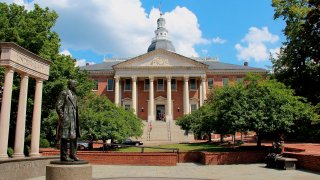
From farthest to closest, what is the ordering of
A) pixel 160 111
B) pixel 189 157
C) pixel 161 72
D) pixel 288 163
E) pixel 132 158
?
pixel 160 111 < pixel 161 72 < pixel 189 157 < pixel 132 158 < pixel 288 163

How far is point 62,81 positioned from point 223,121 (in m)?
13.0

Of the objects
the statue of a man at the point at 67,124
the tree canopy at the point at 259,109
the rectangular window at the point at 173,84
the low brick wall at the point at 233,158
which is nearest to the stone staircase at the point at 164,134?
the rectangular window at the point at 173,84

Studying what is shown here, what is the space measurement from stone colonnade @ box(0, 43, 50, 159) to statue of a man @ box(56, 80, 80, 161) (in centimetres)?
567

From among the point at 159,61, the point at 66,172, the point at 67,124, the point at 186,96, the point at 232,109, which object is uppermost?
the point at 159,61

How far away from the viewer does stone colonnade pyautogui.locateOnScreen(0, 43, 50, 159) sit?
14.1 m

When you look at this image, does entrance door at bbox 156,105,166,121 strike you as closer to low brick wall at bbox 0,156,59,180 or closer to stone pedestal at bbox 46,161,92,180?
low brick wall at bbox 0,156,59,180

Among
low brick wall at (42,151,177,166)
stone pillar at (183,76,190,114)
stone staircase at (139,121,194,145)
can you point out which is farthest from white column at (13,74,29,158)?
stone pillar at (183,76,190,114)

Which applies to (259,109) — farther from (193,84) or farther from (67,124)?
(193,84)

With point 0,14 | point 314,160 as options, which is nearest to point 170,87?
point 0,14

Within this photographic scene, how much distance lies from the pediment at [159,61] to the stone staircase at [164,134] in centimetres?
1034

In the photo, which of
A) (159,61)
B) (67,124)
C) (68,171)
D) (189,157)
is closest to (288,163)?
(189,157)

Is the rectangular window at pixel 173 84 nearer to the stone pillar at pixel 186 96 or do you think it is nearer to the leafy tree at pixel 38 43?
the stone pillar at pixel 186 96

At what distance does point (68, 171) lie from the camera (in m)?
8.67

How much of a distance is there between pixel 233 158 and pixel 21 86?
1149 centimetres
